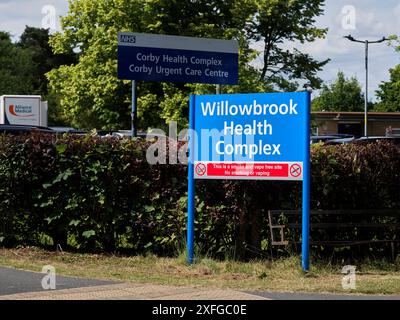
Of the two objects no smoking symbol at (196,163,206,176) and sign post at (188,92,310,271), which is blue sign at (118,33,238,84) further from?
no smoking symbol at (196,163,206,176)

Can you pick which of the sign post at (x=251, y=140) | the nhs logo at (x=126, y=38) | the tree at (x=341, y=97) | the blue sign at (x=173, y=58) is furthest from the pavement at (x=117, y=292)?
the tree at (x=341, y=97)

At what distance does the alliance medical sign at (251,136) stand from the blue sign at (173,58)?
1.31 m

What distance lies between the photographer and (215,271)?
1002 cm

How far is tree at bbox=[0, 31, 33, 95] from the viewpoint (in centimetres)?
6067

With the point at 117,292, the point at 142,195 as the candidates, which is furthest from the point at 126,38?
the point at 117,292

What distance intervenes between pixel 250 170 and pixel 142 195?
5.98 feet

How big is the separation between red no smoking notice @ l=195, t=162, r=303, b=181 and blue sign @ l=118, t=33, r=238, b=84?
199cm

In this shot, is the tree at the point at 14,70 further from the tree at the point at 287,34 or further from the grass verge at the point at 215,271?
the grass verge at the point at 215,271

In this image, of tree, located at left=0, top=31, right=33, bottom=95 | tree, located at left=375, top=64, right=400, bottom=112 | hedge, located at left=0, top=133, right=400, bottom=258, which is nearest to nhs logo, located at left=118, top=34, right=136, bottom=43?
hedge, located at left=0, top=133, right=400, bottom=258

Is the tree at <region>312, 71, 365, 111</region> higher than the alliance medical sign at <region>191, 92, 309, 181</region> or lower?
higher

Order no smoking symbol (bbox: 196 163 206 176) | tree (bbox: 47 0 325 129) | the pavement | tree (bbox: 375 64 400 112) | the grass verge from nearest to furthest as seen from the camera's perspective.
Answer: the pavement, the grass verge, no smoking symbol (bbox: 196 163 206 176), tree (bbox: 47 0 325 129), tree (bbox: 375 64 400 112)

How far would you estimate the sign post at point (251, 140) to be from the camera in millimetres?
9844

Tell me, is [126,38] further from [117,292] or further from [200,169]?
[117,292]
